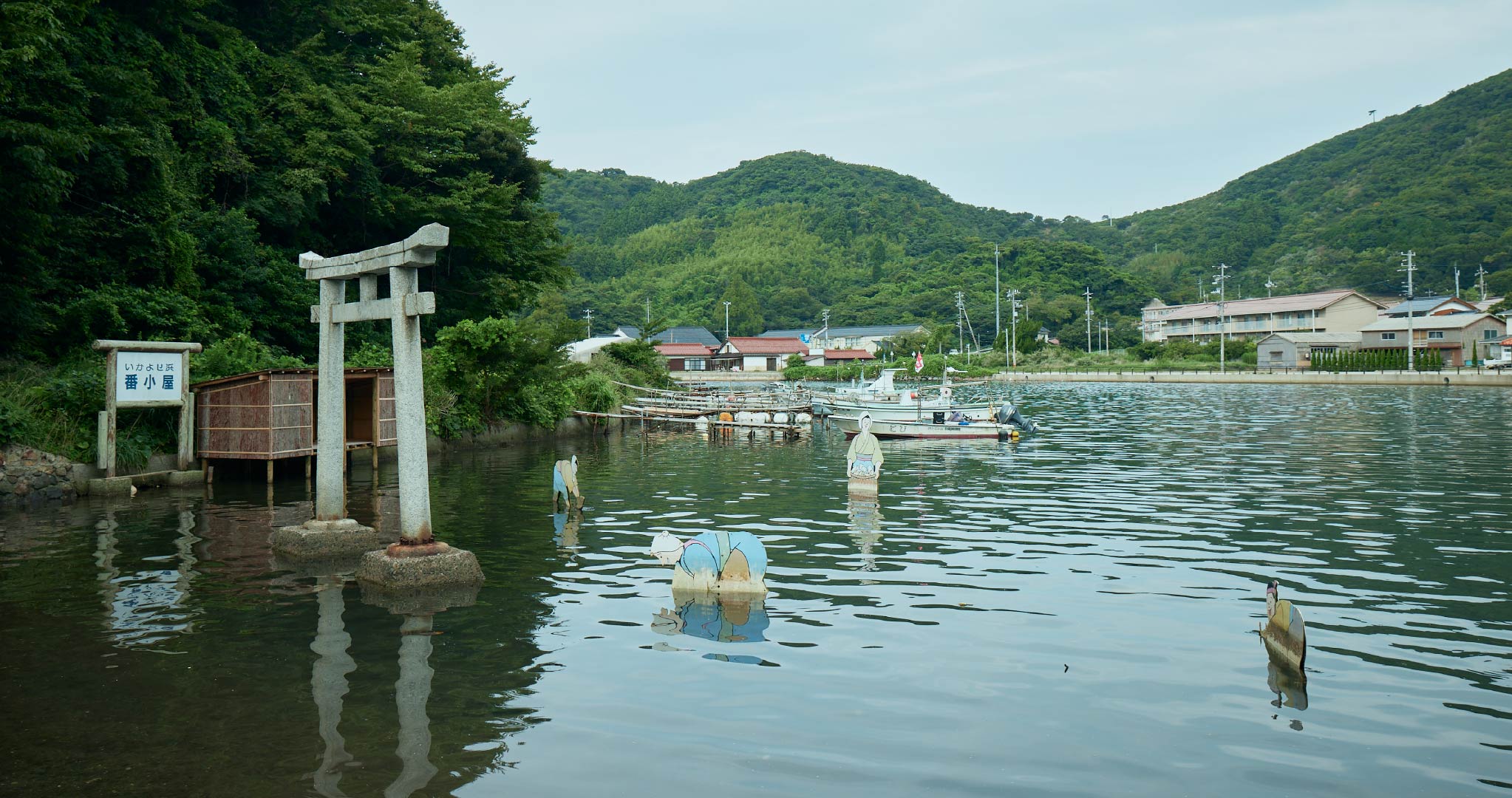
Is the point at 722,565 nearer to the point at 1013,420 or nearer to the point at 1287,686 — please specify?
the point at 1287,686

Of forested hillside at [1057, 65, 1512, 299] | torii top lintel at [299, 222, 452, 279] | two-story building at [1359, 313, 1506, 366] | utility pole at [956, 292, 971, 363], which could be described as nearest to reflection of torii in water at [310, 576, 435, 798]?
torii top lintel at [299, 222, 452, 279]

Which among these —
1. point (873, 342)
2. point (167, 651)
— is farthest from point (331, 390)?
point (873, 342)

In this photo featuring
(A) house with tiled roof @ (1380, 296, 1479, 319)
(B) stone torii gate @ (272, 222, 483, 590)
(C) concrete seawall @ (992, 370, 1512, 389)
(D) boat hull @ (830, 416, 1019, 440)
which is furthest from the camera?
(A) house with tiled roof @ (1380, 296, 1479, 319)

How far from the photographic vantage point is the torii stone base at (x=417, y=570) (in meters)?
10.4

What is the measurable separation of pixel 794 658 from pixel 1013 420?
28509mm

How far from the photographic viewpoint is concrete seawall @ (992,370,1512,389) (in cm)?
6072

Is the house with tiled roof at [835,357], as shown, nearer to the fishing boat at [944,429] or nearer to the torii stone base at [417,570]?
the fishing boat at [944,429]

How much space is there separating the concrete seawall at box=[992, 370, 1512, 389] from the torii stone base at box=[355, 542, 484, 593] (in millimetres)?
67190

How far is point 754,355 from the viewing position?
10631cm

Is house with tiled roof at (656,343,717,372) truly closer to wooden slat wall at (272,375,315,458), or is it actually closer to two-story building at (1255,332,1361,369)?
two-story building at (1255,332,1361,369)

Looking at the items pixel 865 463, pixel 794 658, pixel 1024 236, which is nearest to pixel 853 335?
pixel 1024 236

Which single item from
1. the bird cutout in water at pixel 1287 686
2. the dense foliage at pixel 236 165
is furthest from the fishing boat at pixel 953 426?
the bird cutout in water at pixel 1287 686

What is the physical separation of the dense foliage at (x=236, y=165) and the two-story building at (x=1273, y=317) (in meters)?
67.0

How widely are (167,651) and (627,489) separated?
12294mm
